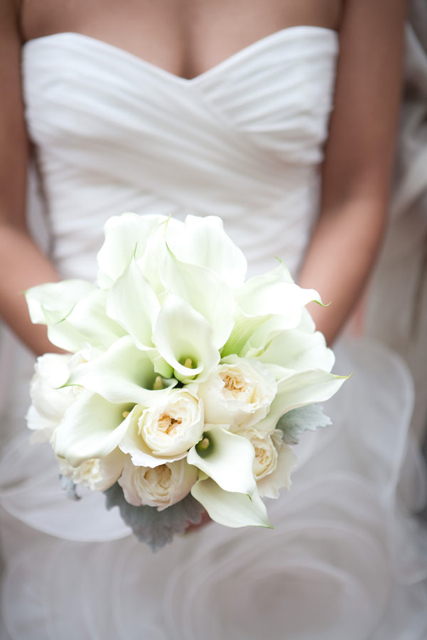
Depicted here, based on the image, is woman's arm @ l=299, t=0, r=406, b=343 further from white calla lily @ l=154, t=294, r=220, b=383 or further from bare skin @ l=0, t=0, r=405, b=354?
white calla lily @ l=154, t=294, r=220, b=383

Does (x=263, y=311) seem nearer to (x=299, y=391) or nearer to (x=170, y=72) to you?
(x=299, y=391)

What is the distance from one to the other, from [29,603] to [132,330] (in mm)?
554

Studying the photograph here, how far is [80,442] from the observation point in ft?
1.26

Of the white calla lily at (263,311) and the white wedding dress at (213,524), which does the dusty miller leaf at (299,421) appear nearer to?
the white calla lily at (263,311)

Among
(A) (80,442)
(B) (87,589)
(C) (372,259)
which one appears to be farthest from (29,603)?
(C) (372,259)

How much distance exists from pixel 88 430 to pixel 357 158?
0.63 metres

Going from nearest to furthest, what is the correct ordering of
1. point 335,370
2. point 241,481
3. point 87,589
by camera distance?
point 241,481 → point 87,589 → point 335,370

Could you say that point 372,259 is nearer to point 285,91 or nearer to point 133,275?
point 285,91

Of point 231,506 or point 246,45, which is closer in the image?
point 231,506

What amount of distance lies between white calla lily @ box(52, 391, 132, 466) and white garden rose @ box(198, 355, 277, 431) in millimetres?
62

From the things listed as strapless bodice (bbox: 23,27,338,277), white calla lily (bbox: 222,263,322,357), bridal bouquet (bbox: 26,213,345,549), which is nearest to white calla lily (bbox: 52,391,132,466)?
bridal bouquet (bbox: 26,213,345,549)

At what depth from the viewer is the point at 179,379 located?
0.42 m

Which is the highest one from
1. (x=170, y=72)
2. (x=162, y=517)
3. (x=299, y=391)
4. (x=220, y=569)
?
(x=170, y=72)

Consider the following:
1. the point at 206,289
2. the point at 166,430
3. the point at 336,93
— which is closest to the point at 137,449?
the point at 166,430
